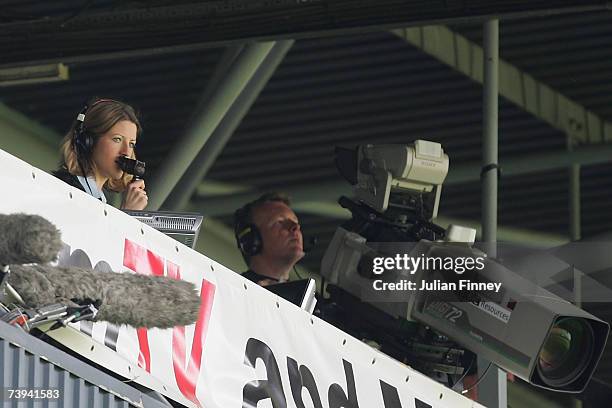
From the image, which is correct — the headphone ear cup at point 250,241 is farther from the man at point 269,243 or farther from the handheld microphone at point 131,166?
the handheld microphone at point 131,166

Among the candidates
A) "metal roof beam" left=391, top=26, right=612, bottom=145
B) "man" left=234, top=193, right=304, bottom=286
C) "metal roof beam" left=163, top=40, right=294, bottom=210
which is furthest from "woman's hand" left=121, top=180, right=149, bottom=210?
"metal roof beam" left=391, top=26, right=612, bottom=145

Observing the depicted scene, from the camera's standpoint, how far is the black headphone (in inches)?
246

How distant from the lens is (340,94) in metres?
10.6

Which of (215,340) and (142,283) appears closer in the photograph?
(142,283)

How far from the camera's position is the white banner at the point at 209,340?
3.93 m

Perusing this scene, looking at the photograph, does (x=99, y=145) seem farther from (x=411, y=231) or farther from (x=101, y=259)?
(x=411, y=231)

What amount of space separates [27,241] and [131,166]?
1914mm

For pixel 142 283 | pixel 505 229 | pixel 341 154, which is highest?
pixel 505 229

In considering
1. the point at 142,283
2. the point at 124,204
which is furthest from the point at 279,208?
the point at 142,283

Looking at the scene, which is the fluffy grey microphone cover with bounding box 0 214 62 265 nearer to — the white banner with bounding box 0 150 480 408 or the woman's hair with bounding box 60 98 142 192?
the white banner with bounding box 0 150 480 408

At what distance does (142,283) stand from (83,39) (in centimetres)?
485

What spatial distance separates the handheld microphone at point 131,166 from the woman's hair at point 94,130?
0.12ft

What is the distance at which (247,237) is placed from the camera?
629 centimetres

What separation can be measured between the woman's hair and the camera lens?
1.79m
